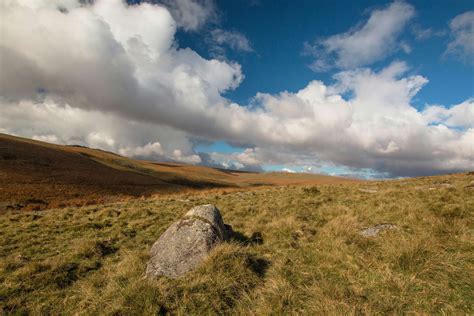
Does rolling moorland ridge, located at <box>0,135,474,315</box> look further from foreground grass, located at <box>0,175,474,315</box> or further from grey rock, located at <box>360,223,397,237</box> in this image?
grey rock, located at <box>360,223,397,237</box>

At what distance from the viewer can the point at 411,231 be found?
8211 mm

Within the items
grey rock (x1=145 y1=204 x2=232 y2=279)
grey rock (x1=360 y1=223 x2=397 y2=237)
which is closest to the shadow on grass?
grey rock (x1=145 y1=204 x2=232 y2=279)

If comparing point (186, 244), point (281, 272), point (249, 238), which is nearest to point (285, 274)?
point (281, 272)

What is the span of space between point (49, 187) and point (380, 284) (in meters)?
45.1

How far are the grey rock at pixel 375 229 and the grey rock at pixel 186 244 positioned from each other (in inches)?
198

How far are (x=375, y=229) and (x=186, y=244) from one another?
6.77 metres

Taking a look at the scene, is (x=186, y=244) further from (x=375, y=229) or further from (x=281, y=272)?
(x=375, y=229)

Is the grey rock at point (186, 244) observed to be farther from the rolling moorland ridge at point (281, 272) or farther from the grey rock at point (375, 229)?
the grey rock at point (375, 229)

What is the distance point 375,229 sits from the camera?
8688 mm

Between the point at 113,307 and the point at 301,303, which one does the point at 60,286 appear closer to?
the point at 113,307

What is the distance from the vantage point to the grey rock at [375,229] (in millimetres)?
8252

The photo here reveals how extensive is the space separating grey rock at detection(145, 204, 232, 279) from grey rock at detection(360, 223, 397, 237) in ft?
16.5

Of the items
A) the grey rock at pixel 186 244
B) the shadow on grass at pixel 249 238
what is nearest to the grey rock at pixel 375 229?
the shadow on grass at pixel 249 238

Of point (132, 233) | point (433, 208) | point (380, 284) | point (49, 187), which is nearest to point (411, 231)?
point (433, 208)
